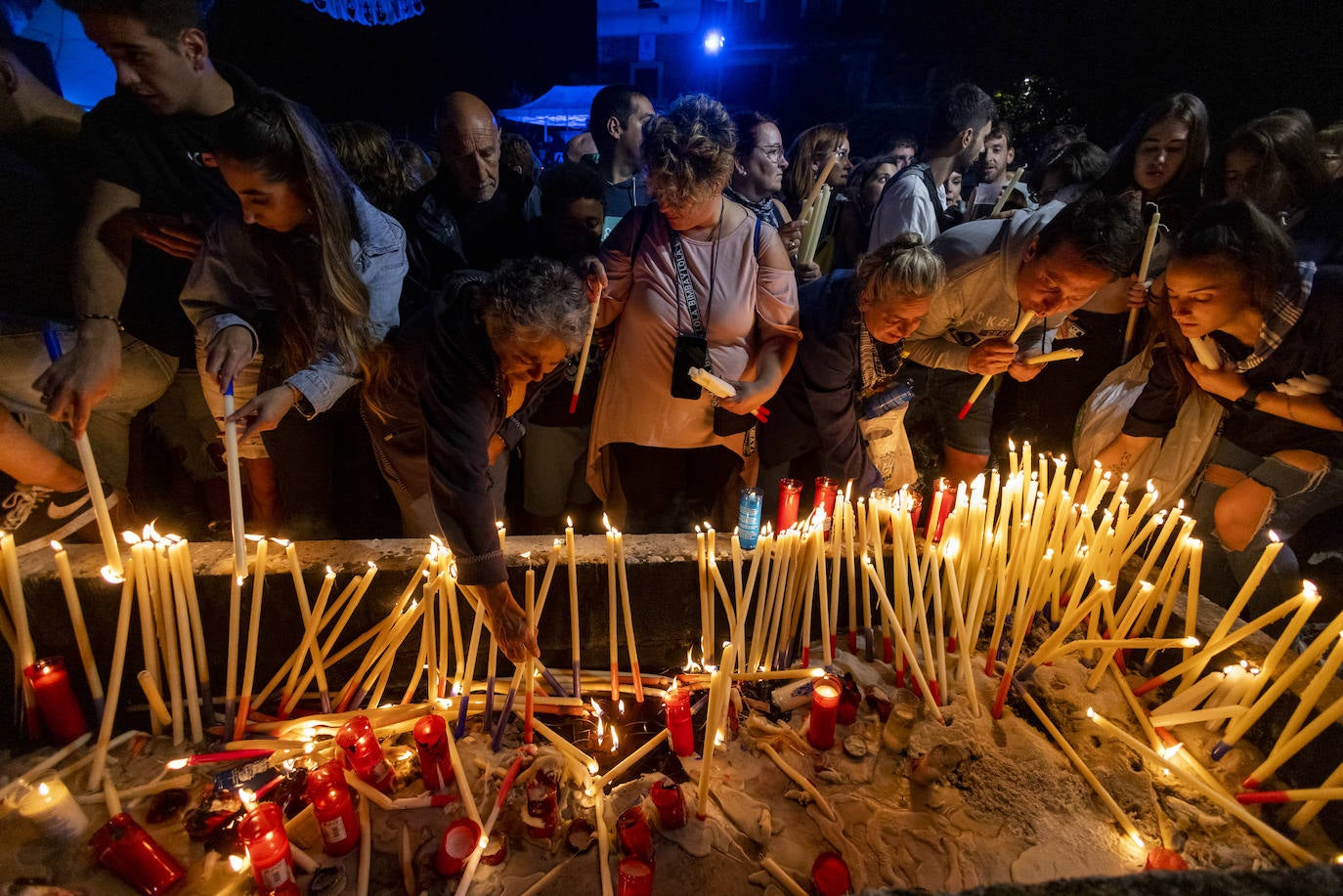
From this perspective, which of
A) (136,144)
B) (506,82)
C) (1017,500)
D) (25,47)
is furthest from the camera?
(506,82)

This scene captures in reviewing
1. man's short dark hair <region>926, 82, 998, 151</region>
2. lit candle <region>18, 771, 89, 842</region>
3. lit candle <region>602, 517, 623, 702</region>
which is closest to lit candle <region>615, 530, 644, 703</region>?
lit candle <region>602, 517, 623, 702</region>

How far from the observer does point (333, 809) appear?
5.17ft

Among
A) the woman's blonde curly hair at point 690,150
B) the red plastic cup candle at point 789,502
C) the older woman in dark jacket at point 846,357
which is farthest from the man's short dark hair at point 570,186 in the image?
Answer: the red plastic cup candle at point 789,502

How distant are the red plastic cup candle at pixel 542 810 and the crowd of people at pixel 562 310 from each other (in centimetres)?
43

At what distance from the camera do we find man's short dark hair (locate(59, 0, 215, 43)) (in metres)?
1.83

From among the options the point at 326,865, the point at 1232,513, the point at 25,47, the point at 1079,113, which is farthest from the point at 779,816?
the point at 1079,113

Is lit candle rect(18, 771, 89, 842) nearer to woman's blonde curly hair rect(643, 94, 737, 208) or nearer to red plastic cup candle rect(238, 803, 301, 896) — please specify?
red plastic cup candle rect(238, 803, 301, 896)

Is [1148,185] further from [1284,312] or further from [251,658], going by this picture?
[251,658]

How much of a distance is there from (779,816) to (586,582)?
1.07 meters

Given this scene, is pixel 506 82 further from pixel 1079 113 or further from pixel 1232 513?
pixel 1232 513

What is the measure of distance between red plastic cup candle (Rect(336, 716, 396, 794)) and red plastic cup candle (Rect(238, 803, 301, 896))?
0.29m

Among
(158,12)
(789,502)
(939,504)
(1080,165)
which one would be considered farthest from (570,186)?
(1080,165)

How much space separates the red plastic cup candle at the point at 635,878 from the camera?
1.43 metres

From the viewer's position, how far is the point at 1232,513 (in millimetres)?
2500
